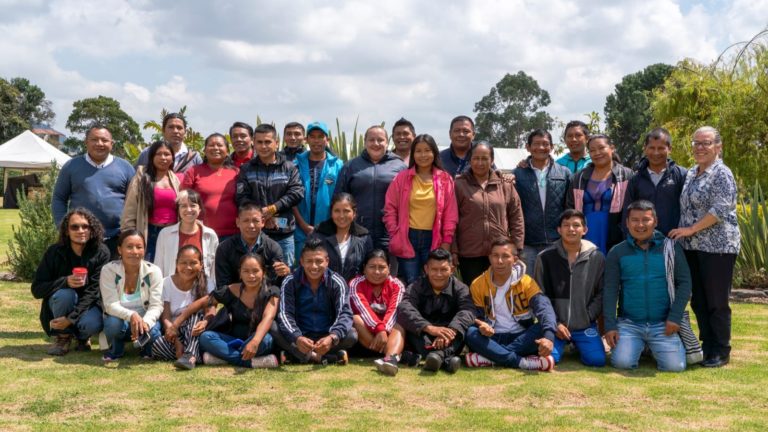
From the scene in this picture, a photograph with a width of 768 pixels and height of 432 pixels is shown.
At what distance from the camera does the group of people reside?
5961 millimetres

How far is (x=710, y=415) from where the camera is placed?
4562mm

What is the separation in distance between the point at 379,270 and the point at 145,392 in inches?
85.2

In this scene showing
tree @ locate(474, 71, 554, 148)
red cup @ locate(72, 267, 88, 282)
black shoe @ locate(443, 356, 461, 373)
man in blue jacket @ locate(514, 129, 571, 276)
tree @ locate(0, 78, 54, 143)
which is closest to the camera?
black shoe @ locate(443, 356, 461, 373)

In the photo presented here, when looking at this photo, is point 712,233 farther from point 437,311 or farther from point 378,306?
point 378,306

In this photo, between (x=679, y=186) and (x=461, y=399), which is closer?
(x=461, y=399)

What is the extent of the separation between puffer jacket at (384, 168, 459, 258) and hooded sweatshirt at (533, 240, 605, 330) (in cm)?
88

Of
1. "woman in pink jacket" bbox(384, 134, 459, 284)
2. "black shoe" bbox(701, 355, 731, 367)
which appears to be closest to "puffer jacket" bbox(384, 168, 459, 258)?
"woman in pink jacket" bbox(384, 134, 459, 284)

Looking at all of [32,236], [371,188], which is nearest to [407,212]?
[371,188]

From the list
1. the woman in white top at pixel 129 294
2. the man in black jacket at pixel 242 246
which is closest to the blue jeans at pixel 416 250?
the man in black jacket at pixel 242 246

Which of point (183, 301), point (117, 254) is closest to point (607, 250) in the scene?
point (183, 301)

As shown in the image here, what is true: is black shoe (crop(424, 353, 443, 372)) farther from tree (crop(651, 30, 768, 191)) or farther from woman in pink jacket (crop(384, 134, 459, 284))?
tree (crop(651, 30, 768, 191))

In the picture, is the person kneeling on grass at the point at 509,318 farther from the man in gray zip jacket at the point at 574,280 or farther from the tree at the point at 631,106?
the tree at the point at 631,106

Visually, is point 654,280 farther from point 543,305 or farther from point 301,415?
point 301,415

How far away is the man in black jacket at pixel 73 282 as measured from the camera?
6215 millimetres
